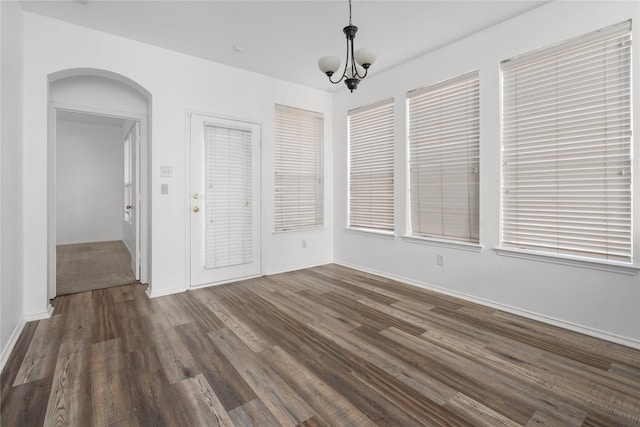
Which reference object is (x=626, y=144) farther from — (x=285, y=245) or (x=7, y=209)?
Result: (x=7, y=209)

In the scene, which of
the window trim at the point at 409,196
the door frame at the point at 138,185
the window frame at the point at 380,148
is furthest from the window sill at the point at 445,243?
the door frame at the point at 138,185

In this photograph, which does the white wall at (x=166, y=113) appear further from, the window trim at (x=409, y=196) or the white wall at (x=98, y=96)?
the window trim at (x=409, y=196)

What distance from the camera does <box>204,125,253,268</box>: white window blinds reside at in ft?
13.3

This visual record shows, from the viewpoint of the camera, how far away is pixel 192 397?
181cm

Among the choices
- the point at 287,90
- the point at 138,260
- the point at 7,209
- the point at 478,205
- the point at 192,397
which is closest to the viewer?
the point at 192,397

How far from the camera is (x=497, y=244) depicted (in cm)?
321

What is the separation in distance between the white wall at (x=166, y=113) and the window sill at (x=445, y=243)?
5.51 ft

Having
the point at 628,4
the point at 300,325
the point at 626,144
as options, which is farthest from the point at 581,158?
the point at 300,325

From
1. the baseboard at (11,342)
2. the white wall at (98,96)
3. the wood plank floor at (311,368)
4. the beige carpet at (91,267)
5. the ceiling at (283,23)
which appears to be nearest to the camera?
the wood plank floor at (311,368)

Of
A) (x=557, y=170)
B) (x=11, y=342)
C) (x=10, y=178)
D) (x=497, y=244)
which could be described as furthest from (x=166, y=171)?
(x=557, y=170)

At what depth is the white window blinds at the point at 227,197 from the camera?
4055mm

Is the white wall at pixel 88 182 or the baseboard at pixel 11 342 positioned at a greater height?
the white wall at pixel 88 182

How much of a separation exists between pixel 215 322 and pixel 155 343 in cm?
54

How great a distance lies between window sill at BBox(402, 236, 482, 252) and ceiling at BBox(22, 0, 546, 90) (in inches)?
89.6
